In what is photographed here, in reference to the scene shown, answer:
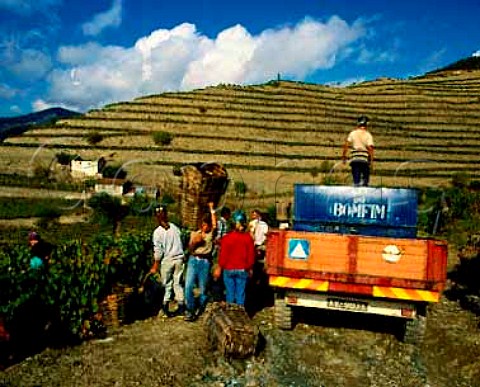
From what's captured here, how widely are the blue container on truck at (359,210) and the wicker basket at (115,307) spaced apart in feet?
10.2

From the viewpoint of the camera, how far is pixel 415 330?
6.80m

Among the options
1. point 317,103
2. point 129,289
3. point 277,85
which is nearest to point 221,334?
point 129,289

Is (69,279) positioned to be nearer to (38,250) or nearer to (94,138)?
(38,250)

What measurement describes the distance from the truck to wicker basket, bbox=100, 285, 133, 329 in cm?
238

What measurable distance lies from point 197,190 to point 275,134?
76.8ft

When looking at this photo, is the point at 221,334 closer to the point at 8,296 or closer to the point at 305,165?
the point at 8,296

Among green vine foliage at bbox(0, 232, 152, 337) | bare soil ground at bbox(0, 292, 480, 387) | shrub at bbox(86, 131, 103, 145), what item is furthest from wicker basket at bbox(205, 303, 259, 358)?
shrub at bbox(86, 131, 103, 145)

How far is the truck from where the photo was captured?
251 inches

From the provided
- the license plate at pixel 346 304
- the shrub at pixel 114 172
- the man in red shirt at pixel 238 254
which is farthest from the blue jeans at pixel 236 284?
the shrub at pixel 114 172

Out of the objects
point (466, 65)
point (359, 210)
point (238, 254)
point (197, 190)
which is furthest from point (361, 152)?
point (466, 65)

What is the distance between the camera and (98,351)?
6.39m

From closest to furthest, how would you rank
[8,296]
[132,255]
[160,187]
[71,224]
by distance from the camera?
[8,296], [132,255], [71,224], [160,187]

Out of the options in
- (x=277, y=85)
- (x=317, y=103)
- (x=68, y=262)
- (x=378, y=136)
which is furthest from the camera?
(x=277, y=85)

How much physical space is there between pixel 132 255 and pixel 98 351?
2.19m
